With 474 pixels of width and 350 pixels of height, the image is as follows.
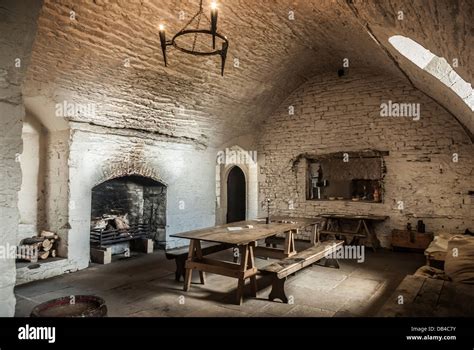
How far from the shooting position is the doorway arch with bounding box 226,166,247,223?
36.7 ft

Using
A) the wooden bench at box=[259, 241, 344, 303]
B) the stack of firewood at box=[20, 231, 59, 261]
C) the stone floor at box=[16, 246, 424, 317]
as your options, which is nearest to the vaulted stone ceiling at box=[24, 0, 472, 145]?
the stack of firewood at box=[20, 231, 59, 261]

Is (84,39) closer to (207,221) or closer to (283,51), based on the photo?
(283,51)

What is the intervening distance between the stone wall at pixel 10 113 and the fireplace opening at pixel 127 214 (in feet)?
11.2

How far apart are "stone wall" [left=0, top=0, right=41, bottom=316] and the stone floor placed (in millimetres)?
1251

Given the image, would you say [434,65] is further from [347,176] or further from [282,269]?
[347,176]

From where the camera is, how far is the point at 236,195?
11.3 m

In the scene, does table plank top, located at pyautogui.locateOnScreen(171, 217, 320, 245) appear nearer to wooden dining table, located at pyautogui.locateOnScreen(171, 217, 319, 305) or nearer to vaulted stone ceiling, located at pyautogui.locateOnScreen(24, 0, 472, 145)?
wooden dining table, located at pyautogui.locateOnScreen(171, 217, 319, 305)

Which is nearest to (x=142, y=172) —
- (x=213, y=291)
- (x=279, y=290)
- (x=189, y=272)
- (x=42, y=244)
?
(x=42, y=244)

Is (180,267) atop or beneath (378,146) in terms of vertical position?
beneath

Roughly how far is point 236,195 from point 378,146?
5.11 metres

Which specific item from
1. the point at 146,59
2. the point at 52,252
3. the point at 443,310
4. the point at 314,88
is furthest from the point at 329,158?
the point at 52,252

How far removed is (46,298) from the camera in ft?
13.7

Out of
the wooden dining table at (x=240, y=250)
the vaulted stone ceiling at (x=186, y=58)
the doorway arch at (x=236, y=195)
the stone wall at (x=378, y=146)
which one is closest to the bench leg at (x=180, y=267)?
the wooden dining table at (x=240, y=250)

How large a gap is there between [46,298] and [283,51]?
5777 millimetres
